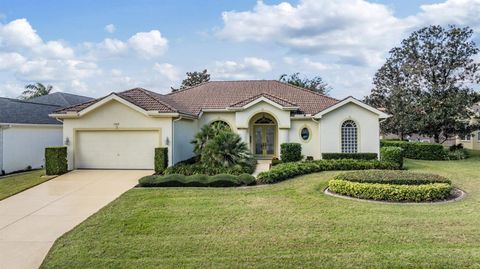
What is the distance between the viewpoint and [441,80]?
2956cm

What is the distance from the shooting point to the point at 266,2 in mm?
18484

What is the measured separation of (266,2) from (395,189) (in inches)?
456

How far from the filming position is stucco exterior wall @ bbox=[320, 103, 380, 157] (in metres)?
22.3

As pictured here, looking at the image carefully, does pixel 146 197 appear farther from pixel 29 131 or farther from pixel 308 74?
pixel 308 74

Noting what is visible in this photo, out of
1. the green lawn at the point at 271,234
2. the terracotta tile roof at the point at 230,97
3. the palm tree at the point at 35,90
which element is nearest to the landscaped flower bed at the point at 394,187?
the green lawn at the point at 271,234

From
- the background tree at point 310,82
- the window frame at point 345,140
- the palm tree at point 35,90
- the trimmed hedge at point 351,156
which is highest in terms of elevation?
the background tree at point 310,82

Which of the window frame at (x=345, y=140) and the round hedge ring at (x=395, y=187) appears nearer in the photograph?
the round hedge ring at (x=395, y=187)

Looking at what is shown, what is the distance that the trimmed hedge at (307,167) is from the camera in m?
15.3

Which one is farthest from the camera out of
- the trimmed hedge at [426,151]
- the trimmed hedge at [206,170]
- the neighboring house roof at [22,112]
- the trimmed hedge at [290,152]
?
the trimmed hedge at [426,151]

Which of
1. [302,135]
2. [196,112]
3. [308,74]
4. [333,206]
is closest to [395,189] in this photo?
[333,206]

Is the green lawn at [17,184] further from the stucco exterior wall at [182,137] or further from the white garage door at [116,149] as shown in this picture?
the stucco exterior wall at [182,137]

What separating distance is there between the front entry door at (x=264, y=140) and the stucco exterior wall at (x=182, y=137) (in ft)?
14.5

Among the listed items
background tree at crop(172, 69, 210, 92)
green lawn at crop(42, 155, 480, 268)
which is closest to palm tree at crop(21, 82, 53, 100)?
background tree at crop(172, 69, 210, 92)

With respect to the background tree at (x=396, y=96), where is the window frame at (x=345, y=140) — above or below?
below
